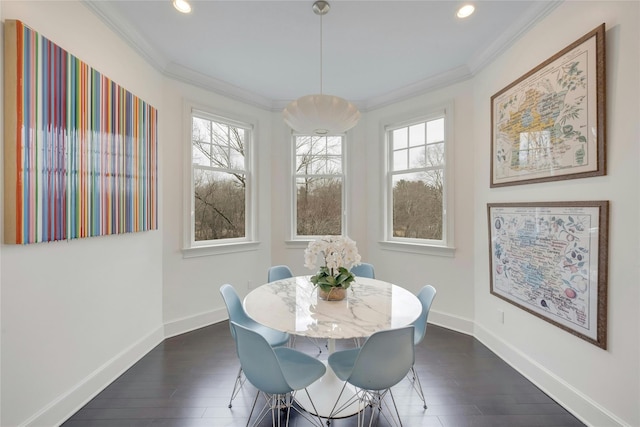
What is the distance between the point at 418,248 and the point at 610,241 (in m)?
1.81

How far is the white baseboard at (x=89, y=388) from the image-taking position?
5.44ft

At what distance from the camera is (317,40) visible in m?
2.48

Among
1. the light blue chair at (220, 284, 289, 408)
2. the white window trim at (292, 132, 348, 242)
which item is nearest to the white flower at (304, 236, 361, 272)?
the light blue chair at (220, 284, 289, 408)

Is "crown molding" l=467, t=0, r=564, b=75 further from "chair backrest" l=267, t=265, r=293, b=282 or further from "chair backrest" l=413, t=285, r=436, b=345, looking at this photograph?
"chair backrest" l=267, t=265, r=293, b=282

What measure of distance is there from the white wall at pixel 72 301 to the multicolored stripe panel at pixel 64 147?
0.12 metres

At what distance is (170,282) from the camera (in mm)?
2949

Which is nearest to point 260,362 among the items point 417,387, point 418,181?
point 417,387

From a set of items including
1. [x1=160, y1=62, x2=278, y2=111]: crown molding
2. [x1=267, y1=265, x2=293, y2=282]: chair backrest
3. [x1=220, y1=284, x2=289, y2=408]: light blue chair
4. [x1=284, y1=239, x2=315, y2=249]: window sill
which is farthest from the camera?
[x1=284, y1=239, x2=315, y2=249]: window sill

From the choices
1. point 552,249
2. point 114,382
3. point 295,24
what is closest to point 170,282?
point 114,382

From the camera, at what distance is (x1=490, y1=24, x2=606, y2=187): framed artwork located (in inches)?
66.5

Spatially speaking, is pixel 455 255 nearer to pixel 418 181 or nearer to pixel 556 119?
pixel 418 181

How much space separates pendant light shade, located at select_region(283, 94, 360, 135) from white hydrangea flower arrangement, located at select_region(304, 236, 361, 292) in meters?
0.81

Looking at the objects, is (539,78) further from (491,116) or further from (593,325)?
(593,325)

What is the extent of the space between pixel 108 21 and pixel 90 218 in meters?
1.51
